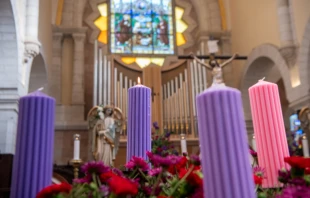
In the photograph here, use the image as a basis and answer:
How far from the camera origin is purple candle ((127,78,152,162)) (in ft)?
4.33

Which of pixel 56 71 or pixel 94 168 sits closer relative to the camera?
pixel 94 168

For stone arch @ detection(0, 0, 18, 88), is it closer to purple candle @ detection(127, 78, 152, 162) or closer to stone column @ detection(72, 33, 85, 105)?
stone column @ detection(72, 33, 85, 105)

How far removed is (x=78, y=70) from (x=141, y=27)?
213 cm

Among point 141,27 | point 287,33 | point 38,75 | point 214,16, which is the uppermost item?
point 214,16

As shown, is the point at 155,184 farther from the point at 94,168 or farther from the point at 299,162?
the point at 299,162

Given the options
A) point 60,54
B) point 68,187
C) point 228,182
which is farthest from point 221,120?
point 60,54

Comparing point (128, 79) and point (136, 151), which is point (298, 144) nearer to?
point (128, 79)

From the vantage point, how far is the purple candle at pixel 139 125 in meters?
1.32

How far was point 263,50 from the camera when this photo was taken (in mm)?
7586

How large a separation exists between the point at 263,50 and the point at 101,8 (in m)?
4.33

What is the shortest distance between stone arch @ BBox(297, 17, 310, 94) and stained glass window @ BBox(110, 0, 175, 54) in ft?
12.8

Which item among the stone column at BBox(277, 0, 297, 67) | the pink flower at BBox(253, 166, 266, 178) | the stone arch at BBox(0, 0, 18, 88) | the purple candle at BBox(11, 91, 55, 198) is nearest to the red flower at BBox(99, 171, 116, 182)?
the purple candle at BBox(11, 91, 55, 198)

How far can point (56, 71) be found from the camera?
28.0ft

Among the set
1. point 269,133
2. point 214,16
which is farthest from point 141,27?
point 269,133
